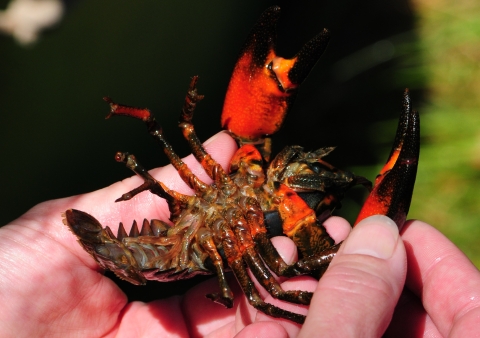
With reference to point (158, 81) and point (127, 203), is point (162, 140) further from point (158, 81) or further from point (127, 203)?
point (158, 81)

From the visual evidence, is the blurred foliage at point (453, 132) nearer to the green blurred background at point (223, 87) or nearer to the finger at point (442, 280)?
the green blurred background at point (223, 87)

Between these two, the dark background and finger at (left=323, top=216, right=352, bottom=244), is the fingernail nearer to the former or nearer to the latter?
finger at (left=323, top=216, right=352, bottom=244)

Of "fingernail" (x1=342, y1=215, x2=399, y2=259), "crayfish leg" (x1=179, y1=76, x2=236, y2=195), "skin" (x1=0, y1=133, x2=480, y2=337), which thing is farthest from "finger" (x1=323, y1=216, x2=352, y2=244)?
"fingernail" (x1=342, y1=215, x2=399, y2=259)


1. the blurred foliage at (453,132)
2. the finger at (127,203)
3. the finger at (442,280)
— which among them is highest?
the finger at (127,203)

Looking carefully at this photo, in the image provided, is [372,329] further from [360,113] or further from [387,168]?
[360,113]

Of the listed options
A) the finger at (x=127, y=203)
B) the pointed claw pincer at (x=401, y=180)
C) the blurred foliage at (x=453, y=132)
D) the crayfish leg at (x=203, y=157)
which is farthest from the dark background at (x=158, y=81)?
the pointed claw pincer at (x=401, y=180)
